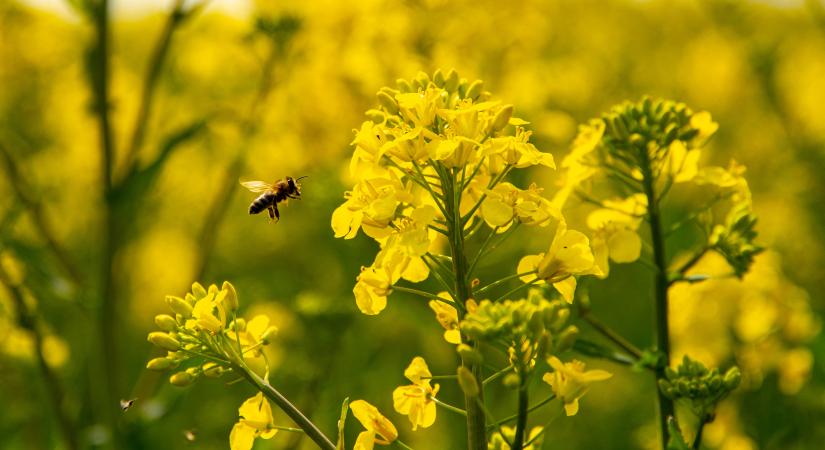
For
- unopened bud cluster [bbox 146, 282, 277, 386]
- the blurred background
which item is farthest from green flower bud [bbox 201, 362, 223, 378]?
the blurred background

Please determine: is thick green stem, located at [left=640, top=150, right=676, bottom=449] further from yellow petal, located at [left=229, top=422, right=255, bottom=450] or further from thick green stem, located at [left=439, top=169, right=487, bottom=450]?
yellow petal, located at [left=229, top=422, right=255, bottom=450]

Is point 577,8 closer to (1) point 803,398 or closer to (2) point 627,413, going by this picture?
(2) point 627,413

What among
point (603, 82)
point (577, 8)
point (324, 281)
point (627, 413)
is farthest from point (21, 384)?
point (577, 8)

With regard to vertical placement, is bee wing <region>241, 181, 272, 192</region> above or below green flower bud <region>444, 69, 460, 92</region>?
above

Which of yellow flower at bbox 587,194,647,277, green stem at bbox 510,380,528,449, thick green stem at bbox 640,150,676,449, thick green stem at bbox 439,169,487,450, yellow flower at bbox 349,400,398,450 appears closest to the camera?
green stem at bbox 510,380,528,449

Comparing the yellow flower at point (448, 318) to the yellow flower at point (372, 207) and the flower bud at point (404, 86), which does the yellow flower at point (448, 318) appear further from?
the flower bud at point (404, 86)
